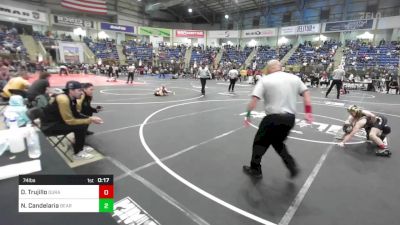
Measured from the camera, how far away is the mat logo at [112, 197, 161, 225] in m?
2.62

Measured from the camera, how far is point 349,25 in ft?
85.9

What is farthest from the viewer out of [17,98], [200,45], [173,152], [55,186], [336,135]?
[200,45]

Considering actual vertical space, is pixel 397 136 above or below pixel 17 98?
below

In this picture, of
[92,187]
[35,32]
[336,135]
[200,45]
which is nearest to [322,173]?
[336,135]

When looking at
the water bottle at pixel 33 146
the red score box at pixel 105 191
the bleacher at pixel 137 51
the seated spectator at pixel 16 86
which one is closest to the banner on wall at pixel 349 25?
the bleacher at pixel 137 51

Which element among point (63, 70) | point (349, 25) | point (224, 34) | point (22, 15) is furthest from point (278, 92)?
point (224, 34)

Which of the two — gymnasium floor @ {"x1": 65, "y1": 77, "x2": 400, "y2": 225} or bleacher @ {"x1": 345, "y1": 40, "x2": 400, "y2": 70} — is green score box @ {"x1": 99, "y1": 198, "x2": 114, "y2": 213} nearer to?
gymnasium floor @ {"x1": 65, "y1": 77, "x2": 400, "y2": 225}

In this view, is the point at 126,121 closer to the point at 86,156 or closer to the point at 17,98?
the point at 86,156

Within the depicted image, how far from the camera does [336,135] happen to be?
591 cm

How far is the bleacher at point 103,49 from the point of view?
2988 cm

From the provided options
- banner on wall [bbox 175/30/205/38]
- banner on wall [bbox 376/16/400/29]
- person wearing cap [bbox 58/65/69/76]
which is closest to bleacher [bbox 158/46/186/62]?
banner on wall [bbox 175/30/205/38]

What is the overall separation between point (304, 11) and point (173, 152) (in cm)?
3394
